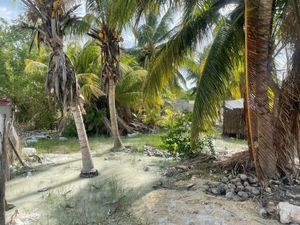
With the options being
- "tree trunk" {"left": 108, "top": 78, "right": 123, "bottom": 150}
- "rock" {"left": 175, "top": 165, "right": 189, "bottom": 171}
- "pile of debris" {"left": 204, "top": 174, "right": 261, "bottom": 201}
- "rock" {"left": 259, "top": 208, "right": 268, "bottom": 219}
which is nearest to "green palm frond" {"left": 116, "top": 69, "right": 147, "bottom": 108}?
"tree trunk" {"left": 108, "top": 78, "right": 123, "bottom": 150}

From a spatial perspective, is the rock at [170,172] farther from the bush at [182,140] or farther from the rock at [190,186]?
the bush at [182,140]

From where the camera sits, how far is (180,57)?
8.58 metres

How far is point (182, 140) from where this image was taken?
917 cm

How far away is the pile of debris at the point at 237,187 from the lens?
6094mm

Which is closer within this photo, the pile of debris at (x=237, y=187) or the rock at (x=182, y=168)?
the pile of debris at (x=237, y=187)

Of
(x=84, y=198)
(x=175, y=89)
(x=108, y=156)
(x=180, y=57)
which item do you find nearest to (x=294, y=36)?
(x=180, y=57)

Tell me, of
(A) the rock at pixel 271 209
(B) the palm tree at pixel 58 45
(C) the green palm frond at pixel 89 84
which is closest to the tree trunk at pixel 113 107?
(B) the palm tree at pixel 58 45

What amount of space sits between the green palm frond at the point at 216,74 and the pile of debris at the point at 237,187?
1.47 meters

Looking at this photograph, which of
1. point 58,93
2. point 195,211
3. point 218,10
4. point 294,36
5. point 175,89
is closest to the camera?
point 195,211

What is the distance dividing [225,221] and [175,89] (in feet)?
60.4

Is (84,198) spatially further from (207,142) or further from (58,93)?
(207,142)

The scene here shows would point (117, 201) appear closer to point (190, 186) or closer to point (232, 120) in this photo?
point (190, 186)

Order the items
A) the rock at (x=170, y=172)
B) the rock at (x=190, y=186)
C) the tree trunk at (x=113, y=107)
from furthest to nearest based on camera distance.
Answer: the tree trunk at (x=113, y=107), the rock at (x=170, y=172), the rock at (x=190, y=186)

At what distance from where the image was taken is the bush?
9039 millimetres
